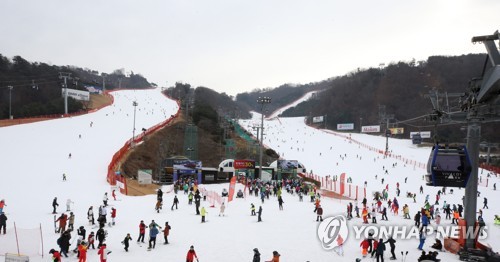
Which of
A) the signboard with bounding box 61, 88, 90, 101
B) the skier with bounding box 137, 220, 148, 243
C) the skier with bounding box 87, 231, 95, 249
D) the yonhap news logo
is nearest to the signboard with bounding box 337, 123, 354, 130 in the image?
the signboard with bounding box 61, 88, 90, 101

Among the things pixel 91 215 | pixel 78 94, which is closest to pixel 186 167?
pixel 91 215

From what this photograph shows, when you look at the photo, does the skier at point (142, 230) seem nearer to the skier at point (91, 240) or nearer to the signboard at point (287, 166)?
the skier at point (91, 240)

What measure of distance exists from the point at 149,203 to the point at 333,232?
448 inches

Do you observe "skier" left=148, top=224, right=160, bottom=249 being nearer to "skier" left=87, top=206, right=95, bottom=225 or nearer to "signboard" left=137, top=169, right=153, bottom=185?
"skier" left=87, top=206, right=95, bottom=225

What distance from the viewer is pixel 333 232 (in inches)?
690

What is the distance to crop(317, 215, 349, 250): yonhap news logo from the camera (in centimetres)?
1526

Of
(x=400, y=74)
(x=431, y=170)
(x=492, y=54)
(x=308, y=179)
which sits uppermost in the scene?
(x=400, y=74)

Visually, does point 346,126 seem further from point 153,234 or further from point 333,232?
point 153,234

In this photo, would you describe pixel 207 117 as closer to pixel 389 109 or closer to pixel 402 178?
pixel 402 178

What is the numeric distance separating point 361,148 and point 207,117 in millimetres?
30033

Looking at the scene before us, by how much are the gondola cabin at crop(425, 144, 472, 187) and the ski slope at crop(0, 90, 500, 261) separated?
2.97 meters

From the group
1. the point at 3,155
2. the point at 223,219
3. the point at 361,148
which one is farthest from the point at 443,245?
the point at 361,148

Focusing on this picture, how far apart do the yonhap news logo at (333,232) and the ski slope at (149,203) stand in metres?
0.38

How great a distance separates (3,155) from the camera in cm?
3281
